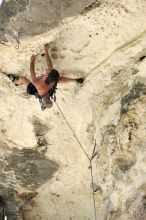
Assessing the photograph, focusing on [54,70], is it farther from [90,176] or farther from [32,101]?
[90,176]

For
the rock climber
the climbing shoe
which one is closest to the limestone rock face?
the climbing shoe

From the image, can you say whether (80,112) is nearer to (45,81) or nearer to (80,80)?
(80,80)

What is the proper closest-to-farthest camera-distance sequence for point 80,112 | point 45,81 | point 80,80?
point 45,81, point 80,80, point 80,112

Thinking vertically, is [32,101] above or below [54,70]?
below

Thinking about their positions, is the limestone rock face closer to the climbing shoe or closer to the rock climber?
the climbing shoe

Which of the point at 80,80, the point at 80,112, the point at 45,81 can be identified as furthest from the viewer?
the point at 80,112

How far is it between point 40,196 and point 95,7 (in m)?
4.53

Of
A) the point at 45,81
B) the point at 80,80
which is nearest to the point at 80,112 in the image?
the point at 80,80

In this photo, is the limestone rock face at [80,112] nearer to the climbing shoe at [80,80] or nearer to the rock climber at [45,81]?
the climbing shoe at [80,80]

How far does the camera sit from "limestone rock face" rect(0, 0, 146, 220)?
5934 mm

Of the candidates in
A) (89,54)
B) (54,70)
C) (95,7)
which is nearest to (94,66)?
(89,54)

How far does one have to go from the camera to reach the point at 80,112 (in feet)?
24.2

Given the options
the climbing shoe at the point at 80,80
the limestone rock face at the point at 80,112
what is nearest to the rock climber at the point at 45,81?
the climbing shoe at the point at 80,80

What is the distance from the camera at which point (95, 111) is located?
23.7 feet
